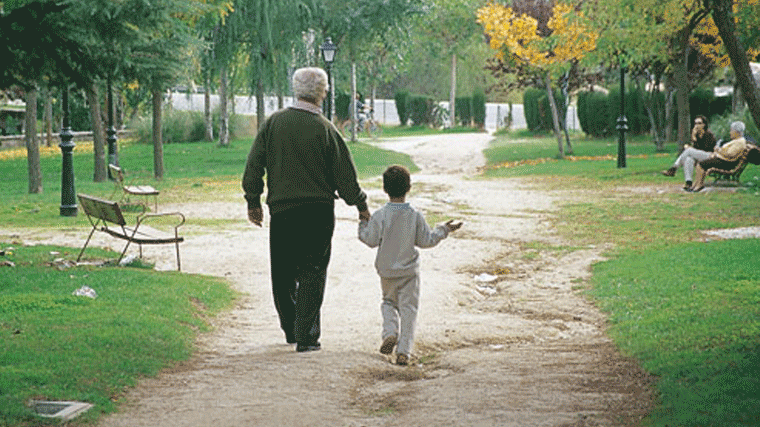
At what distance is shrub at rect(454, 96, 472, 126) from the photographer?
216 feet

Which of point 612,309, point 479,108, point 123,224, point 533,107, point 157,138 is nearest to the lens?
point 612,309

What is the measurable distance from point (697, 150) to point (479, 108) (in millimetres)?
40323

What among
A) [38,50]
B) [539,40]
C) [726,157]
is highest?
[539,40]

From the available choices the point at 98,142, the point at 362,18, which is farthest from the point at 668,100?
the point at 98,142

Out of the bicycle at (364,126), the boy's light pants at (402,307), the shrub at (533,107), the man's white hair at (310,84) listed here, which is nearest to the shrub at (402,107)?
the bicycle at (364,126)

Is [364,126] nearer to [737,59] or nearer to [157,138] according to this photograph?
[157,138]

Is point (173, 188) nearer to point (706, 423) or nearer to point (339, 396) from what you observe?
point (339, 396)

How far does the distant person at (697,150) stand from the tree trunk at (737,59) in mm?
15043

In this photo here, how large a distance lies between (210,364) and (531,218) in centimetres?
1211

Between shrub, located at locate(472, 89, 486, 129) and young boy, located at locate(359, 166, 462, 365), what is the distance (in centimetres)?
5519

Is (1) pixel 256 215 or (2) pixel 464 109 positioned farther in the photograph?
(2) pixel 464 109

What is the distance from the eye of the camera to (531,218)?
1991cm

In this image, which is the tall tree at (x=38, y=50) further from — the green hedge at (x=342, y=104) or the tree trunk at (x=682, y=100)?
the green hedge at (x=342, y=104)

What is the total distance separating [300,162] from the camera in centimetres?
845
